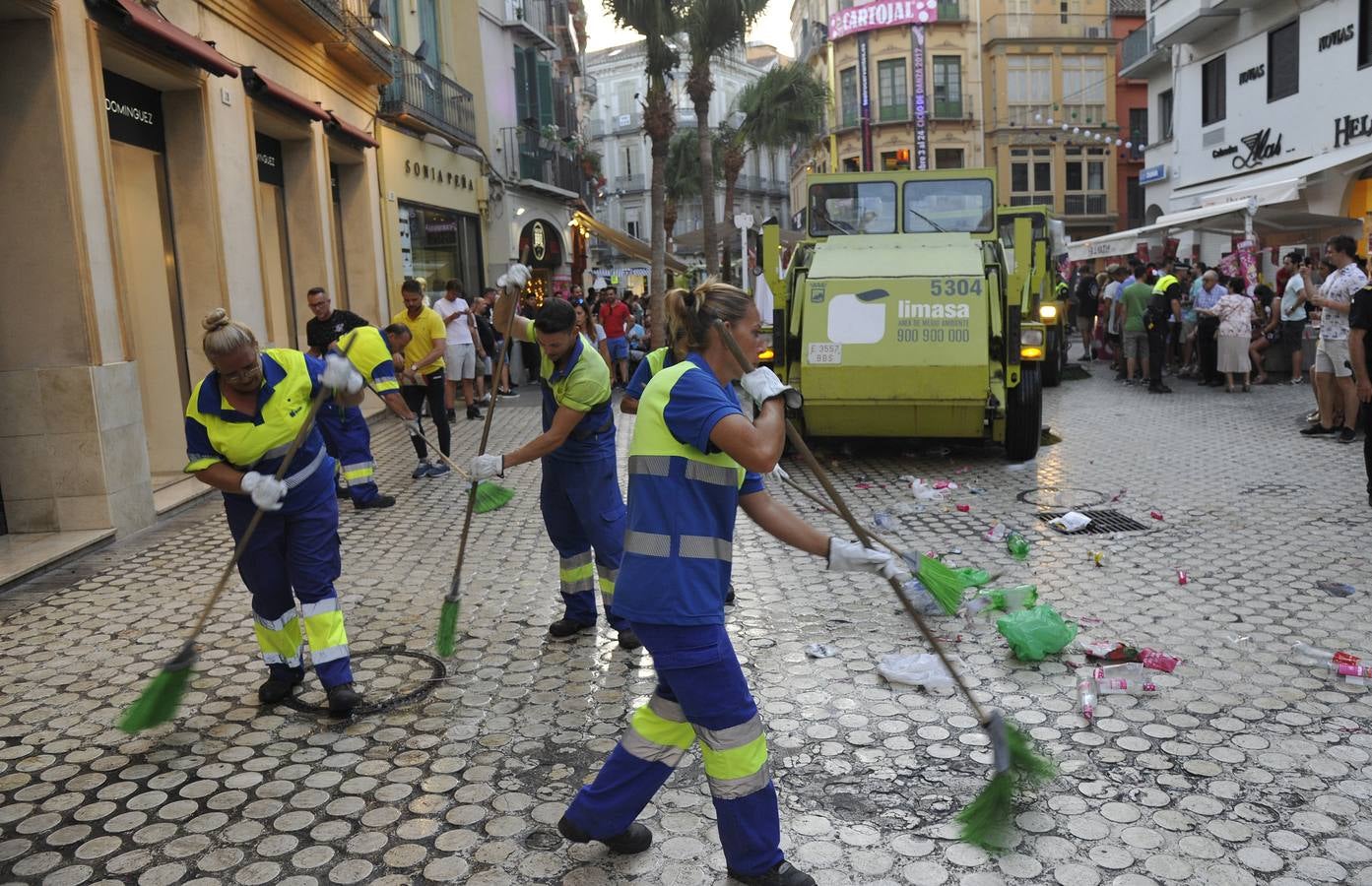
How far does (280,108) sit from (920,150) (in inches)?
1557

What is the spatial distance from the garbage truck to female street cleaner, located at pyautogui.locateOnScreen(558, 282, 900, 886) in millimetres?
6221

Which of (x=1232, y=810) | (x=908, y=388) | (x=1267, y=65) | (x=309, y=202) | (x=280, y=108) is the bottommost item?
(x=1232, y=810)

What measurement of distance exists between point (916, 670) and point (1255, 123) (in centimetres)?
2273

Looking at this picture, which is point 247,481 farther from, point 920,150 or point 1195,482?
point 920,150

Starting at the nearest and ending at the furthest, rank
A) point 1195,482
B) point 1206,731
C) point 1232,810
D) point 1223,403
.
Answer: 1. point 1232,810
2. point 1206,731
3. point 1195,482
4. point 1223,403

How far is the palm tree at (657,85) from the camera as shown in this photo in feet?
71.9

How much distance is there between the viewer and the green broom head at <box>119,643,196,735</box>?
405cm

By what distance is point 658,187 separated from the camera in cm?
2297

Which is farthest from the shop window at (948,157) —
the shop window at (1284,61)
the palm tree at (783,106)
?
the shop window at (1284,61)

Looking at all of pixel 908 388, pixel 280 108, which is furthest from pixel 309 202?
pixel 908 388

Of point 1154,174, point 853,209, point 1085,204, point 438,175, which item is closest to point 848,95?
point 1085,204

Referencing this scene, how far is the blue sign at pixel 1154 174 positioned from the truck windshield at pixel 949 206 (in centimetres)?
2029

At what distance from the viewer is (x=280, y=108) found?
12.3 metres

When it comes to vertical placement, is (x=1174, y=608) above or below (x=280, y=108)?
below
